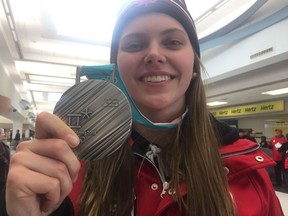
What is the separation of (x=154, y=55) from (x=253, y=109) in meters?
10.5

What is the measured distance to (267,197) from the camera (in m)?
0.93

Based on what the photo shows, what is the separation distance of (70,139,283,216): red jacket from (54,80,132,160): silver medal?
310 mm

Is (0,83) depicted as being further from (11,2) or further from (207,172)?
(207,172)

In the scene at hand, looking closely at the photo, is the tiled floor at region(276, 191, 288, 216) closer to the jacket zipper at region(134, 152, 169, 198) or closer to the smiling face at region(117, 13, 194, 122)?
the jacket zipper at region(134, 152, 169, 198)

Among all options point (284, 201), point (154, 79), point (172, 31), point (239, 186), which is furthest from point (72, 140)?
point (284, 201)

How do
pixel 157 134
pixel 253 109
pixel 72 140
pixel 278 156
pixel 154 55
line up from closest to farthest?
pixel 72 140
pixel 154 55
pixel 157 134
pixel 278 156
pixel 253 109

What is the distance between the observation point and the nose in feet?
2.76

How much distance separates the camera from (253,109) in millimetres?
10461

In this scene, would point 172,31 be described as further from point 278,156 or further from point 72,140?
point 278,156

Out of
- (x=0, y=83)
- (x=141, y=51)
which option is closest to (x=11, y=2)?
(x=0, y=83)

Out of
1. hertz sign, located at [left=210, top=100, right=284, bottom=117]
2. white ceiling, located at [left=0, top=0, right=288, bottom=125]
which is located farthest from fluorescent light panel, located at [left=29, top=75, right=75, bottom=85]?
hertz sign, located at [left=210, top=100, right=284, bottom=117]

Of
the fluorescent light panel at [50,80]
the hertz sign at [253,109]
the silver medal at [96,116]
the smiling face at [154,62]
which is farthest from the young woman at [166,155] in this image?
the hertz sign at [253,109]

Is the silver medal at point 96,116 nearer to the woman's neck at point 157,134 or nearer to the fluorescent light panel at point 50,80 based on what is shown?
the woman's neck at point 157,134

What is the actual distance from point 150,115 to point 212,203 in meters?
0.35
